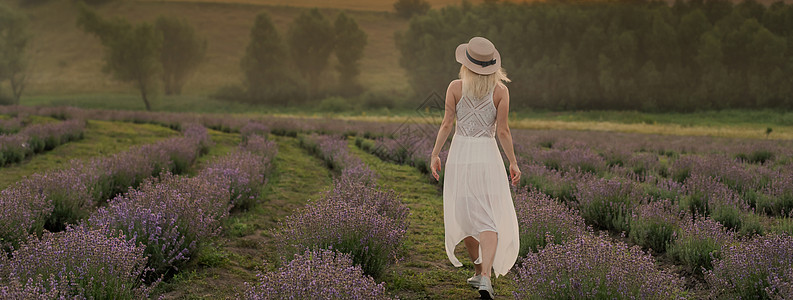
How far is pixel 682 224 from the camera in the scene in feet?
Answer: 15.3

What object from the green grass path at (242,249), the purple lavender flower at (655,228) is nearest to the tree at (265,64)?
the green grass path at (242,249)

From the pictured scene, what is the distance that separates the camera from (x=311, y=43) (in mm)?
52906

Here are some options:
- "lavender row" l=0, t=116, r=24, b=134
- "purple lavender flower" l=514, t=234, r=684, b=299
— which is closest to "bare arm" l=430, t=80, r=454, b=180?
"purple lavender flower" l=514, t=234, r=684, b=299

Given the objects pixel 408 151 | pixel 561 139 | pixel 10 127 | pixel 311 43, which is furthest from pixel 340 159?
pixel 311 43

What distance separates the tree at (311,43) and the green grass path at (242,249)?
44728 millimetres

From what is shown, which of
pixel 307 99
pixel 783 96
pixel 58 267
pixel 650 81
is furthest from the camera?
pixel 307 99

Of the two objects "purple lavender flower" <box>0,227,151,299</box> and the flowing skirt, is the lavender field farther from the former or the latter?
the flowing skirt

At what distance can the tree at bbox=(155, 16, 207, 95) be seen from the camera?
52.6 m

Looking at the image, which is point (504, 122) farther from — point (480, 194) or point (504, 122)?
point (480, 194)

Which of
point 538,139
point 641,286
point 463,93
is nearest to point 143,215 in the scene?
point 463,93

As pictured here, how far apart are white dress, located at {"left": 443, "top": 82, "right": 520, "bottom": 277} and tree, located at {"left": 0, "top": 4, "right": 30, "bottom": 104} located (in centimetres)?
4604

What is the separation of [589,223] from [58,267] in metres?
4.86

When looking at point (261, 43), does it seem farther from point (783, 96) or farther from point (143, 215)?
point (143, 215)

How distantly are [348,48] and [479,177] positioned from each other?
1947 inches
